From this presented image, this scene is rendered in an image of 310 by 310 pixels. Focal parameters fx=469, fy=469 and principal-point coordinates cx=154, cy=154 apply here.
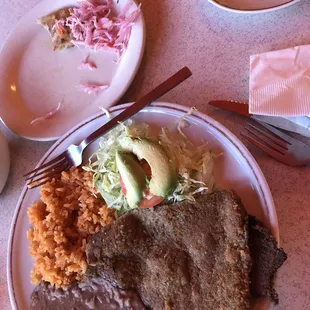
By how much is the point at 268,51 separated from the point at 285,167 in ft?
1.25

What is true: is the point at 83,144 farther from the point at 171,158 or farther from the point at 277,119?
the point at 277,119

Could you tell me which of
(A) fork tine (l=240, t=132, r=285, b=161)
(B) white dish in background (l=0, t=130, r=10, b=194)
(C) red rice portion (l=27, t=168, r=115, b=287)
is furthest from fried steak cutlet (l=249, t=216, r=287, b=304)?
(B) white dish in background (l=0, t=130, r=10, b=194)

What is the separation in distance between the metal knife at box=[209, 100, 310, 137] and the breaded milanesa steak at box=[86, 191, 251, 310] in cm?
26

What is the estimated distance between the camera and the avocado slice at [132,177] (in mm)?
1308

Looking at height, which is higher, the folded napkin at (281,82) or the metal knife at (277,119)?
the folded napkin at (281,82)

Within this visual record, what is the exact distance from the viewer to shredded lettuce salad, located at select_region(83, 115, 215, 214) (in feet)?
4.41

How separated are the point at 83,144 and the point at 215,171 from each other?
42 centimetres

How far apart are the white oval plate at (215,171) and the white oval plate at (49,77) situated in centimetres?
7

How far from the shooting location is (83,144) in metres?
1.47

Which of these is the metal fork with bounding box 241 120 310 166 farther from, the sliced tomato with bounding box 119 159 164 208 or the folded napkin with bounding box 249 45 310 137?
the sliced tomato with bounding box 119 159 164 208

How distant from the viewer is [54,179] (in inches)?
58.2

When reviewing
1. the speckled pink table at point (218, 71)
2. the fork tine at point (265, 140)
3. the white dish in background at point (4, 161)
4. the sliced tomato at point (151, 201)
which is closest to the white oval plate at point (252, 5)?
the speckled pink table at point (218, 71)

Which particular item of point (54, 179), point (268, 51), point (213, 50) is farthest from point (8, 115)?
point (268, 51)

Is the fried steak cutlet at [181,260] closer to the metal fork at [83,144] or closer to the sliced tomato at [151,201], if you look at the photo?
the sliced tomato at [151,201]
